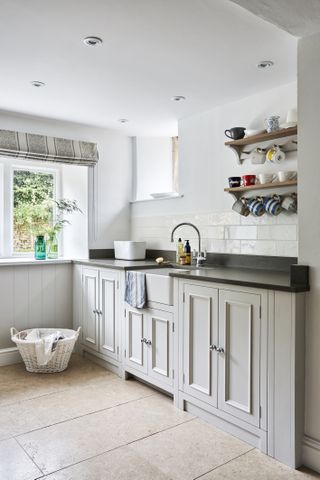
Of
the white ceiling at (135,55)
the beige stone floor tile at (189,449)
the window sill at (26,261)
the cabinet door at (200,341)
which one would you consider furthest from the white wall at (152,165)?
the beige stone floor tile at (189,449)

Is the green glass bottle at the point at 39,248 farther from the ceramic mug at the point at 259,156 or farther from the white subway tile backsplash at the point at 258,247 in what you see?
the ceramic mug at the point at 259,156

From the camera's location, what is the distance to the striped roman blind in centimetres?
371

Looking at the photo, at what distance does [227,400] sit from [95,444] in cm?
78

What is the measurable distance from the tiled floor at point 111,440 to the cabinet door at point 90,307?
618 mm

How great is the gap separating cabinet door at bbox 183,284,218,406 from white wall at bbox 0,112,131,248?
1.92 m

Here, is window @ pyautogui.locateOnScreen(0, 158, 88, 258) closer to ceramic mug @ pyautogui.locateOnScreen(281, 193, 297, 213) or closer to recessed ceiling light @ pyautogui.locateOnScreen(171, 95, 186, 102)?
recessed ceiling light @ pyautogui.locateOnScreen(171, 95, 186, 102)

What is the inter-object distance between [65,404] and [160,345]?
754 millimetres

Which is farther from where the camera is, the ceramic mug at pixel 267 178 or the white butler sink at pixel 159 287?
the ceramic mug at pixel 267 178

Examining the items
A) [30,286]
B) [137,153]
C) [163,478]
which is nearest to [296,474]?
[163,478]

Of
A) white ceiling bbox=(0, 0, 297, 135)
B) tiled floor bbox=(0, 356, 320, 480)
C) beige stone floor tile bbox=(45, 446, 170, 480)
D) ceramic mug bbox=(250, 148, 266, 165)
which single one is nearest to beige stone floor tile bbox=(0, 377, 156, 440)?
tiled floor bbox=(0, 356, 320, 480)

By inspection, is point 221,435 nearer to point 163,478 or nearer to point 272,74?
point 163,478

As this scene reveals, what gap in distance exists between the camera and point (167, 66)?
2725 millimetres

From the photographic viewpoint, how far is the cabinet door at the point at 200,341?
249 cm

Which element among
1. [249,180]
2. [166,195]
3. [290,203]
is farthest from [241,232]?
[166,195]
